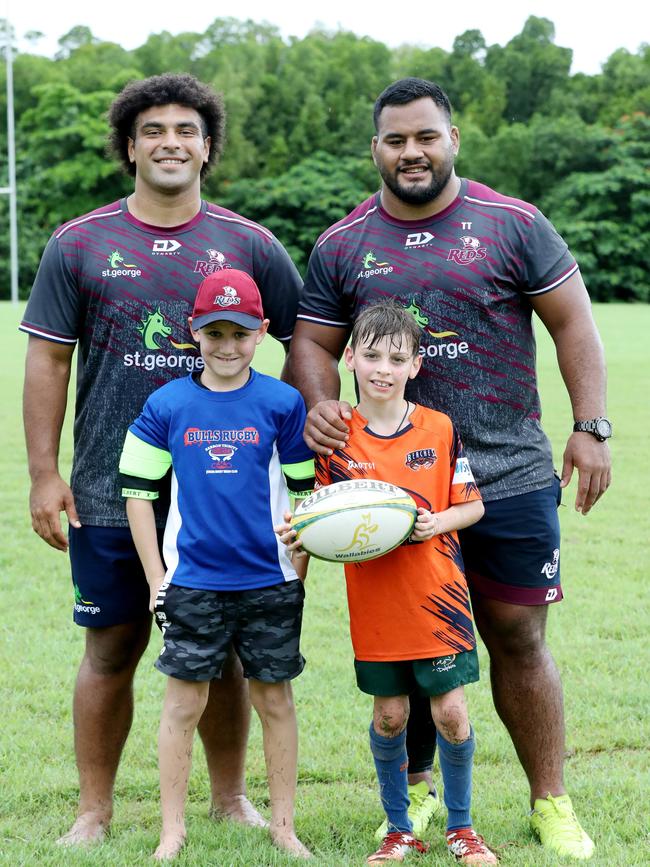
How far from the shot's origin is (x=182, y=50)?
222 feet

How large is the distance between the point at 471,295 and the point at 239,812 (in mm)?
1951

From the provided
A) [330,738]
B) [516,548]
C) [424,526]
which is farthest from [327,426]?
[330,738]

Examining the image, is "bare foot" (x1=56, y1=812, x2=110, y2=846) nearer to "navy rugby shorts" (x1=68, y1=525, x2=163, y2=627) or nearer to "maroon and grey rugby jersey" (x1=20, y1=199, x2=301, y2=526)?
"navy rugby shorts" (x1=68, y1=525, x2=163, y2=627)

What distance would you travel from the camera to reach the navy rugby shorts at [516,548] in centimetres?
376

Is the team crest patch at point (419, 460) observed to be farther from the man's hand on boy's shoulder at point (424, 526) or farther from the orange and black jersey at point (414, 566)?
the man's hand on boy's shoulder at point (424, 526)

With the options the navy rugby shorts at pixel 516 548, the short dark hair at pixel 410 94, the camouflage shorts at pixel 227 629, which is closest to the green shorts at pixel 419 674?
the camouflage shorts at pixel 227 629

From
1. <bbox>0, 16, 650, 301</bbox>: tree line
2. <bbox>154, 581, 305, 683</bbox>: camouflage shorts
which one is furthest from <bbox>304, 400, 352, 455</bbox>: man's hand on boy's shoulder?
<bbox>0, 16, 650, 301</bbox>: tree line

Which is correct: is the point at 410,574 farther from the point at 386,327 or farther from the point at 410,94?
the point at 410,94

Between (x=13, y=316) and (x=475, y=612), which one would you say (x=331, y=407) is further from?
(x=13, y=316)

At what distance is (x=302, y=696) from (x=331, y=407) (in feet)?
6.88

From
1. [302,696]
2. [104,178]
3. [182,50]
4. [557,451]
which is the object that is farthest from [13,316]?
[182,50]

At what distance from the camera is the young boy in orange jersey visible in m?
3.49

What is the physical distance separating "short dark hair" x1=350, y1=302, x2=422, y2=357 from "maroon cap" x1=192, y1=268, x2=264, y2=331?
0.33m

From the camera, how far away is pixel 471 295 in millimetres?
3666
